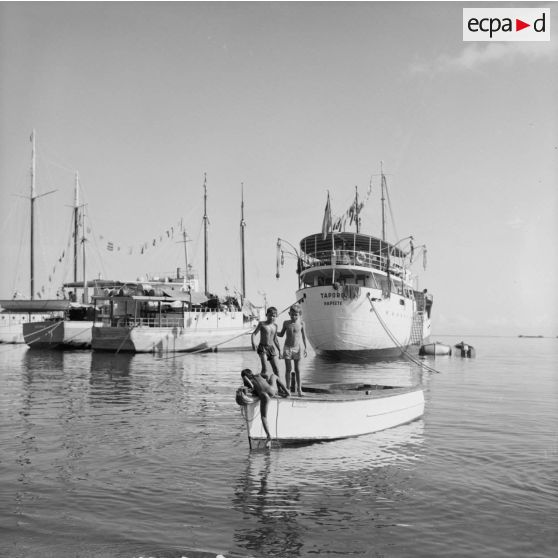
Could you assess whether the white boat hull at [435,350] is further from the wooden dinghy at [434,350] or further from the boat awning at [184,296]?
the boat awning at [184,296]

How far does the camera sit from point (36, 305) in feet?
183

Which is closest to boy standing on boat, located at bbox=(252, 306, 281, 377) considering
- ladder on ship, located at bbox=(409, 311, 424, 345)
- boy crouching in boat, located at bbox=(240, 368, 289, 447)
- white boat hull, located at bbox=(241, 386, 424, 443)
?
boy crouching in boat, located at bbox=(240, 368, 289, 447)

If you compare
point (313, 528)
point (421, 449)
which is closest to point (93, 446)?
point (313, 528)

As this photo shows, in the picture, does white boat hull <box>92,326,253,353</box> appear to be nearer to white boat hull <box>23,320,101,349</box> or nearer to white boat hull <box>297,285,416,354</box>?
white boat hull <box>23,320,101,349</box>

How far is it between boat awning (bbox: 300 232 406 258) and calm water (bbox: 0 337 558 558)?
1089 inches

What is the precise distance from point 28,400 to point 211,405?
687 centimetres

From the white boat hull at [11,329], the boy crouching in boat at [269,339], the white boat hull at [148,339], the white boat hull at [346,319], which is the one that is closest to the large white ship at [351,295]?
the white boat hull at [346,319]

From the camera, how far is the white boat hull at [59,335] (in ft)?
170

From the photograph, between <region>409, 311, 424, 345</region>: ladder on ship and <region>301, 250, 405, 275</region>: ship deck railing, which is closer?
<region>301, 250, 405, 275</region>: ship deck railing

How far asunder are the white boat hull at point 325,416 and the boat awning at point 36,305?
153ft

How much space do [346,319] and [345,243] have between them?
843cm

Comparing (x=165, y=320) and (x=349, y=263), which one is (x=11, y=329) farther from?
(x=349, y=263)

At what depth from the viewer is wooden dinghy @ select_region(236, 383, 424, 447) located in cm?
1283

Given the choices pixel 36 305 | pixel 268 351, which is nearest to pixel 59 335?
pixel 36 305
